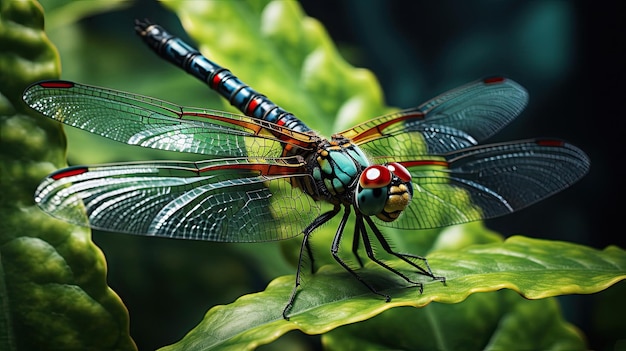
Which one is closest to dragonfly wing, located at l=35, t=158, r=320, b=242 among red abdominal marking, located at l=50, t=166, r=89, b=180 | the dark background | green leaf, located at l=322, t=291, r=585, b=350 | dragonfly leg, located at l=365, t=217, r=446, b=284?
red abdominal marking, located at l=50, t=166, r=89, b=180

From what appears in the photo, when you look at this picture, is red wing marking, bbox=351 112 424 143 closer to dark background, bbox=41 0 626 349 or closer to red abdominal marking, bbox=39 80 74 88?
red abdominal marking, bbox=39 80 74 88

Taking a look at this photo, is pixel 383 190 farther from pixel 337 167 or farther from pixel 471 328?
pixel 471 328

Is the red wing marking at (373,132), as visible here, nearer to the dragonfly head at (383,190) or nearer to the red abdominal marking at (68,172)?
the dragonfly head at (383,190)

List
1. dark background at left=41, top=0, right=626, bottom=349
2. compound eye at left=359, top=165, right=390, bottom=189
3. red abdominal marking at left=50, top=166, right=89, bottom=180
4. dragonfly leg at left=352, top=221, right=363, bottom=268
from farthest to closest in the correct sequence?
dark background at left=41, top=0, right=626, bottom=349, dragonfly leg at left=352, top=221, right=363, bottom=268, compound eye at left=359, top=165, right=390, bottom=189, red abdominal marking at left=50, top=166, right=89, bottom=180

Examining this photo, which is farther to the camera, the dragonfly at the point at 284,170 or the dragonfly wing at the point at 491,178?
the dragonfly wing at the point at 491,178

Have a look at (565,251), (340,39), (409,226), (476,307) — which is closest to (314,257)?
(409,226)

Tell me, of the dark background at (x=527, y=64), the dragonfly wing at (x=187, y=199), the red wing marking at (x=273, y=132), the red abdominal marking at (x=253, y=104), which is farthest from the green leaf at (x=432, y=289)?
the dark background at (x=527, y=64)

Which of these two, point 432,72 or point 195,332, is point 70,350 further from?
point 432,72
